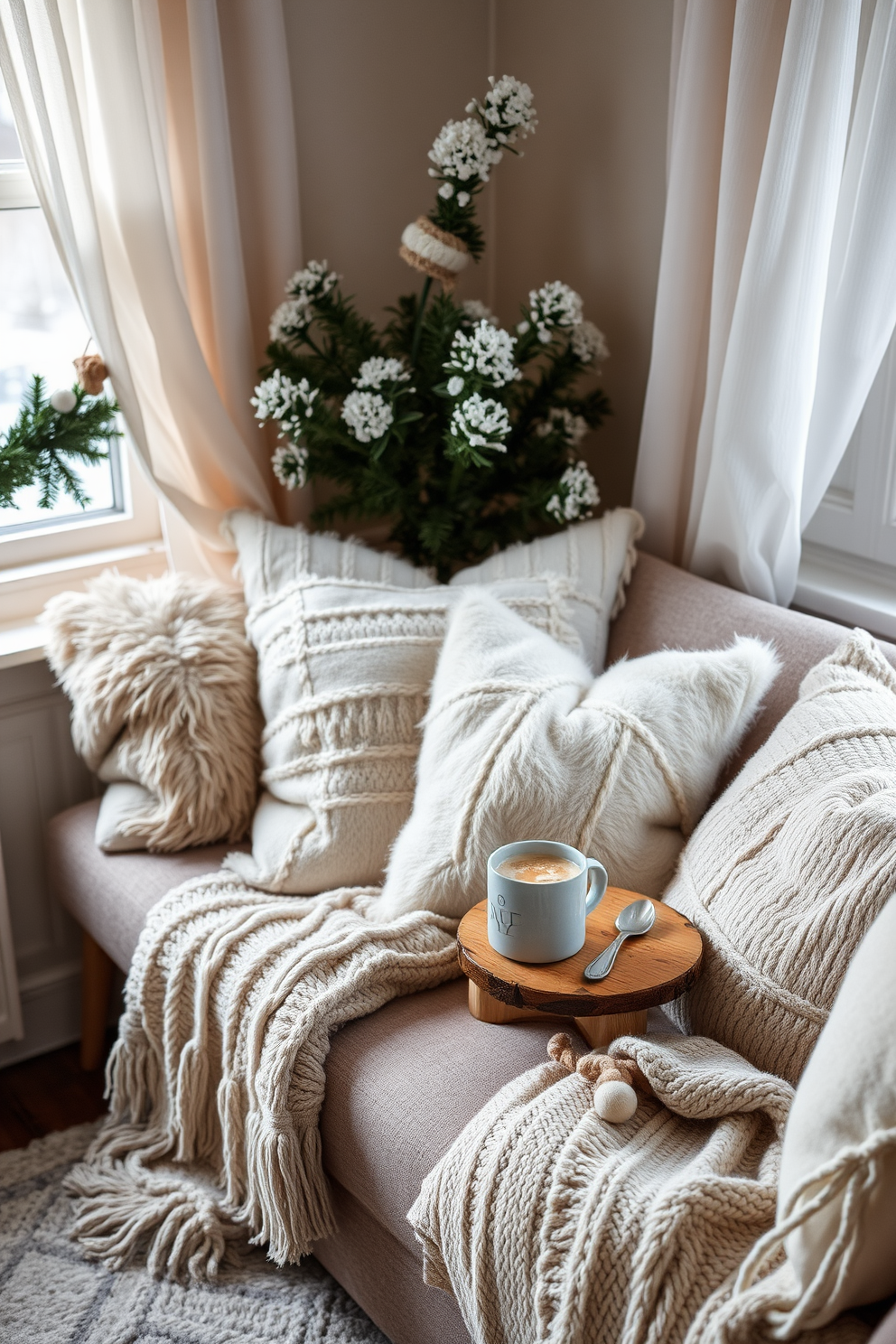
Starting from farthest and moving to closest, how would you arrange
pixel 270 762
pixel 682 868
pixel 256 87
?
1. pixel 256 87
2. pixel 270 762
3. pixel 682 868

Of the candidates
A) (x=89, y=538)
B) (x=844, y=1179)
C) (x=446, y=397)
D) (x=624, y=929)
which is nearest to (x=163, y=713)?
(x=89, y=538)

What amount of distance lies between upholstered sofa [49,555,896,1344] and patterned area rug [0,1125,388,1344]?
89 mm

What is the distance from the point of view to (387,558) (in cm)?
179

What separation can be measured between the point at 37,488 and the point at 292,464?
0.47m

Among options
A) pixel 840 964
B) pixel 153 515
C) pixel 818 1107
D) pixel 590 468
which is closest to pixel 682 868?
pixel 840 964

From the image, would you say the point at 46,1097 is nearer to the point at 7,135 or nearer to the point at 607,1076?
the point at 607,1076

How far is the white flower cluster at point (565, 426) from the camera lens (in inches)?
74.7

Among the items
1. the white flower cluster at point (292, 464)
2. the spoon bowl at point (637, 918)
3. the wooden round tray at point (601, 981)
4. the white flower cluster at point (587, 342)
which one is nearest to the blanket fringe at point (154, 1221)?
the wooden round tray at point (601, 981)

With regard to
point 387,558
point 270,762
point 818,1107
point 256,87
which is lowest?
point 270,762

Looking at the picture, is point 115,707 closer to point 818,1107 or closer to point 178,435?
point 178,435

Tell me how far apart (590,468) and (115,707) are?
1012mm

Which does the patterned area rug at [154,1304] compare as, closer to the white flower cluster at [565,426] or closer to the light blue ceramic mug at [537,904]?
the light blue ceramic mug at [537,904]

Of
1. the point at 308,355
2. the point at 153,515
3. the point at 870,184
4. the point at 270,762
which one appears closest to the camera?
the point at 870,184

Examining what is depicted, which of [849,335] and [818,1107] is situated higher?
[849,335]
